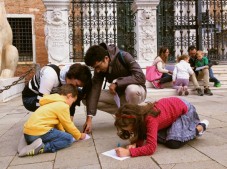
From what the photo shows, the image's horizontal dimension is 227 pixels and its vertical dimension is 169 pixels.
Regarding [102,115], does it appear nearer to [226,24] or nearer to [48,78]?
[48,78]

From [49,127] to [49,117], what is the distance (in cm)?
10

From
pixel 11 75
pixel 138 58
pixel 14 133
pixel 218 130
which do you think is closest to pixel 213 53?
pixel 138 58

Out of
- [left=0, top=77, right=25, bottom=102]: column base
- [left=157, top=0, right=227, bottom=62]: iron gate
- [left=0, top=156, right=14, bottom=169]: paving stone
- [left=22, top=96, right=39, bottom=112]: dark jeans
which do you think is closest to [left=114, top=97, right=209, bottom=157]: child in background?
[left=0, top=156, right=14, bottom=169]: paving stone

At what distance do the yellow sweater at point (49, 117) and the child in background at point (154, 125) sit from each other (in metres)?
0.67

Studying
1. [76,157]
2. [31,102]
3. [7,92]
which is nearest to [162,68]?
[7,92]

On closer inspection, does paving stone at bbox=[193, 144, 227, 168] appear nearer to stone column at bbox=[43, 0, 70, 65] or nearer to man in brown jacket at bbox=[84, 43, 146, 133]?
man in brown jacket at bbox=[84, 43, 146, 133]

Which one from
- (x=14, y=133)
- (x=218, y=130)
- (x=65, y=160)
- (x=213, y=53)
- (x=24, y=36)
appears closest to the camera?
→ (x=65, y=160)

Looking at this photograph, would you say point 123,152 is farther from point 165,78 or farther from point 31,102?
point 165,78

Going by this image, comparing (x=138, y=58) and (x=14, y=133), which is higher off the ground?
(x=138, y=58)

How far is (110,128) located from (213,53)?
891 cm

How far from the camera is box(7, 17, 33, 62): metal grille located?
16734 millimetres

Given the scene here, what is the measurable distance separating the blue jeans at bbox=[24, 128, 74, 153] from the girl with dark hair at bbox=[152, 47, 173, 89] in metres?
5.47

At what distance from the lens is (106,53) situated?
3.56 m

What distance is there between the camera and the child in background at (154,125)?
2779 millimetres
